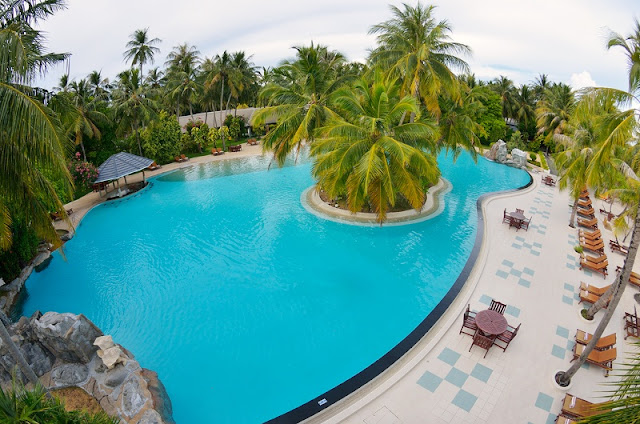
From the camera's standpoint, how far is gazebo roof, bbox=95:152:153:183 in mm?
19078

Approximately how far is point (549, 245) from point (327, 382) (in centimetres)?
1178

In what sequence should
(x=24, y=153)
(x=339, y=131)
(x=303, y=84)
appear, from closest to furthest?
(x=24, y=153)
(x=339, y=131)
(x=303, y=84)

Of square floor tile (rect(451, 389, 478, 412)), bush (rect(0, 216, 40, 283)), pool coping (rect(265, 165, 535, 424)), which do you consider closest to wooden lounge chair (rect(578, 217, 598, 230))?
pool coping (rect(265, 165, 535, 424))

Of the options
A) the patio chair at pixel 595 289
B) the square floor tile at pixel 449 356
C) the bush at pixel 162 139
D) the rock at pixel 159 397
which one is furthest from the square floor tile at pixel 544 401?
Result: the bush at pixel 162 139

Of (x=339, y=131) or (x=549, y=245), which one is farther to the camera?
(x=549, y=245)

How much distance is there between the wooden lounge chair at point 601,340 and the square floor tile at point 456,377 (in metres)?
3.34

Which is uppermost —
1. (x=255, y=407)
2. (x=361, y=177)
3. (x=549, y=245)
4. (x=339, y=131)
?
(x=339, y=131)

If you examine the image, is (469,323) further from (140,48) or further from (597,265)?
(140,48)

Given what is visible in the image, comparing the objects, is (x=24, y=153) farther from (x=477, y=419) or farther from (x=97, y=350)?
(x=477, y=419)

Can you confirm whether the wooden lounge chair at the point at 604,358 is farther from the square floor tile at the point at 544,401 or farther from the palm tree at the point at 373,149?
the palm tree at the point at 373,149

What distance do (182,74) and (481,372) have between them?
1178 inches

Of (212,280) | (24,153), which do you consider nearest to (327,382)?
(212,280)

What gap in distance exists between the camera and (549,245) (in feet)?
48.5

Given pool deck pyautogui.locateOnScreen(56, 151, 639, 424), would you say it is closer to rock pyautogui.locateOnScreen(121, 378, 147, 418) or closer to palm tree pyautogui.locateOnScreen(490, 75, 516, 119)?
rock pyautogui.locateOnScreen(121, 378, 147, 418)
